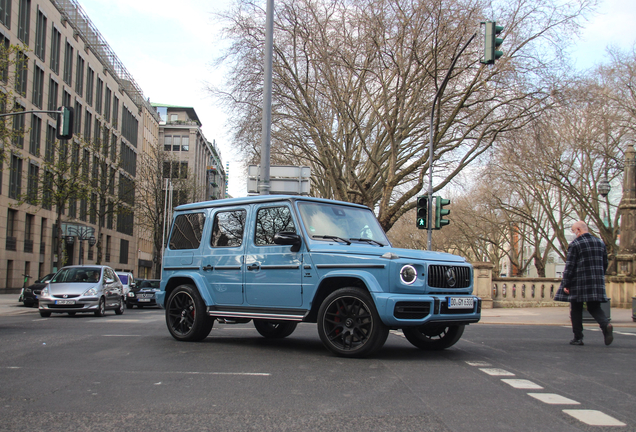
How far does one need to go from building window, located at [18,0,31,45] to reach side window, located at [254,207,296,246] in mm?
37013

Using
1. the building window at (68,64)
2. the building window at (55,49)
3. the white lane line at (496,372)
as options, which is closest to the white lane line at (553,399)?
the white lane line at (496,372)

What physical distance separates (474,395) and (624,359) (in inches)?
147

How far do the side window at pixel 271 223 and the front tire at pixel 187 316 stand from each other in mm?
1386

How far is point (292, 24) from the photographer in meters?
26.6

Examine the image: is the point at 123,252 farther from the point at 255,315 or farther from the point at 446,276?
the point at 446,276

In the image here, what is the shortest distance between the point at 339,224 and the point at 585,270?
3862 millimetres

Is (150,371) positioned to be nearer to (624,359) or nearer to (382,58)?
(624,359)

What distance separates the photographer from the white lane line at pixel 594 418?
457 centimetres

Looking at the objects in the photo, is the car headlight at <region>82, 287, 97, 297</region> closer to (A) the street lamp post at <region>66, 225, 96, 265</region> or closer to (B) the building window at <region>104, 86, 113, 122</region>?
(A) the street lamp post at <region>66, 225, 96, 265</region>

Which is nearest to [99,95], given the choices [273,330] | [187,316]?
[273,330]

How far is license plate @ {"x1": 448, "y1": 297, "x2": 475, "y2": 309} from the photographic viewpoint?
7.82 m

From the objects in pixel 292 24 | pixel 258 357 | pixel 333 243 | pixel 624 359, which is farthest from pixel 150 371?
pixel 292 24

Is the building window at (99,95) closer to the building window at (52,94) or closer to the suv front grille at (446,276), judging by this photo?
the building window at (52,94)

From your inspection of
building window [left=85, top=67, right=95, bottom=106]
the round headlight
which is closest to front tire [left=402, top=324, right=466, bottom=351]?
the round headlight
